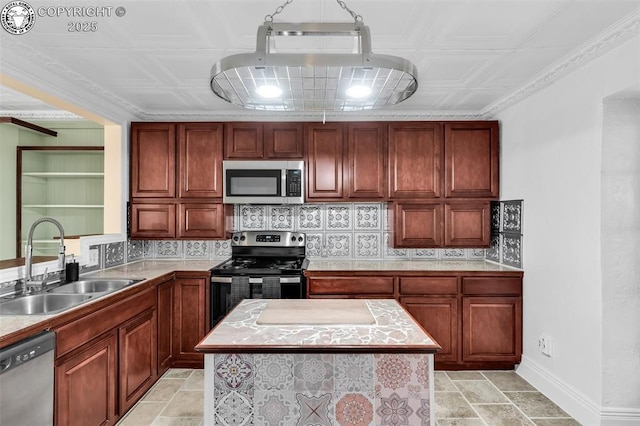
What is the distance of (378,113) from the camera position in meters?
3.60

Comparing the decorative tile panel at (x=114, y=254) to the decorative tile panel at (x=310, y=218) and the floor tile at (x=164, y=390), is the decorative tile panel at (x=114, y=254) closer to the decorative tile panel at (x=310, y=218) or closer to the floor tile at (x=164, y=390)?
the floor tile at (x=164, y=390)

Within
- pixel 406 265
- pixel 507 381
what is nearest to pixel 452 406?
pixel 507 381

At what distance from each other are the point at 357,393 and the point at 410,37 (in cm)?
195

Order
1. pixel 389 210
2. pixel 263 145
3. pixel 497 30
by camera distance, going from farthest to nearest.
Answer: pixel 389 210, pixel 263 145, pixel 497 30

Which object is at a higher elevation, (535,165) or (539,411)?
(535,165)

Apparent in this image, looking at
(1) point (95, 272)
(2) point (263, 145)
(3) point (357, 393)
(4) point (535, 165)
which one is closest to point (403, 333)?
(3) point (357, 393)

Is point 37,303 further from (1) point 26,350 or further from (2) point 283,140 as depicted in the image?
(2) point 283,140

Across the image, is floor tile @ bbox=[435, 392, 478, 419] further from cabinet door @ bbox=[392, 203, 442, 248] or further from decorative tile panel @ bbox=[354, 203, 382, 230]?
decorative tile panel @ bbox=[354, 203, 382, 230]

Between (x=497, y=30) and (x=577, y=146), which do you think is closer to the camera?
(x=497, y=30)

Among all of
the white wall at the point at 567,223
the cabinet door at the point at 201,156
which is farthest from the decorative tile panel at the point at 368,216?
the cabinet door at the point at 201,156

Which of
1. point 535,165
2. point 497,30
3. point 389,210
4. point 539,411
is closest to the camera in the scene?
point 497,30

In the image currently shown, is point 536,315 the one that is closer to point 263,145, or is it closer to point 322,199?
point 322,199

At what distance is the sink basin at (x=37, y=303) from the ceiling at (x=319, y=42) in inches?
54.0

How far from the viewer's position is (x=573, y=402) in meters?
2.51
